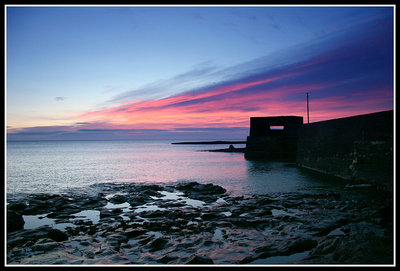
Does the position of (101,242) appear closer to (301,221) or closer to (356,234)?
(301,221)

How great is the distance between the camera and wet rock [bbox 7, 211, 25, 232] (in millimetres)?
6048

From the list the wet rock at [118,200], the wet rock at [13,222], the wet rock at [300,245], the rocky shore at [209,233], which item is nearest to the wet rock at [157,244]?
the rocky shore at [209,233]

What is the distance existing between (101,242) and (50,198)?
5.64 metres

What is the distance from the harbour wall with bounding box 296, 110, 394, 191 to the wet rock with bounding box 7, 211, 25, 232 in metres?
10.5

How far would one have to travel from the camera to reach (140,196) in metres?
9.91

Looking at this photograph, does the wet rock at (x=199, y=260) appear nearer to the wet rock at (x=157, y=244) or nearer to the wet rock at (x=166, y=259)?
the wet rock at (x=166, y=259)

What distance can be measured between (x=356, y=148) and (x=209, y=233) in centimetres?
839

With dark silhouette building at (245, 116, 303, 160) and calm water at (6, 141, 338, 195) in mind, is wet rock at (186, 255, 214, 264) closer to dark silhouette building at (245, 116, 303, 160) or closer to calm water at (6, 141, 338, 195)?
calm water at (6, 141, 338, 195)

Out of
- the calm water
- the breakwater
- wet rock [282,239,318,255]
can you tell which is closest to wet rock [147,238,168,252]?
wet rock [282,239,318,255]

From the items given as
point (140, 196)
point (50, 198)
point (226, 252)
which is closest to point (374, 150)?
point (226, 252)

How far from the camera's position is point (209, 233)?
563 cm

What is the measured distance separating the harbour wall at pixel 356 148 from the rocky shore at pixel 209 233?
159 cm

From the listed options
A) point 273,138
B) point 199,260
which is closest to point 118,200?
point 199,260
